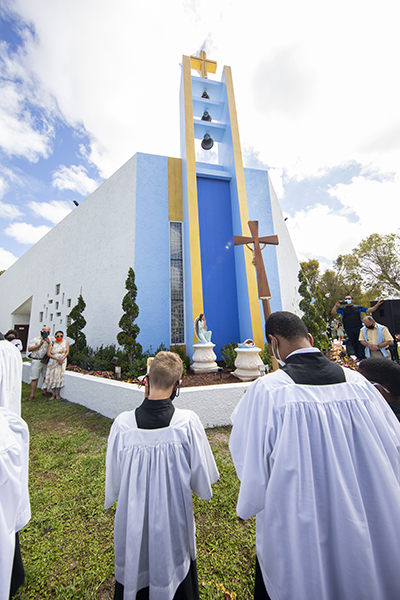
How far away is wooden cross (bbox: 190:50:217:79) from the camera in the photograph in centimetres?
950

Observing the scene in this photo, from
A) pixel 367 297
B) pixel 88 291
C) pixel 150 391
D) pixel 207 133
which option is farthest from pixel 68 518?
pixel 367 297

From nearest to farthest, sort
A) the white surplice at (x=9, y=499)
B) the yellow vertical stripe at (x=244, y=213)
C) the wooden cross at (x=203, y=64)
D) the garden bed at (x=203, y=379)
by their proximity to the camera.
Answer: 1. the white surplice at (x=9, y=499)
2. the garden bed at (x=203, y=379)
3. the yellow vertical stripe at (x=244, y=213)
4. the wooden cross at (x=203, y=64)

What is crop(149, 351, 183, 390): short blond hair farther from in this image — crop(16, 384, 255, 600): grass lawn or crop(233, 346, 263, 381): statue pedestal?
crop(233, 346, 263, 381): statue pedestal

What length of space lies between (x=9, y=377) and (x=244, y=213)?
7994 millimetres

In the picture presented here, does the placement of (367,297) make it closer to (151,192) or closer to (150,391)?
(151,192)

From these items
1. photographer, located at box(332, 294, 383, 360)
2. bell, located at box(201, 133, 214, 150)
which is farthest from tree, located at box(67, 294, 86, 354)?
photographer, located at box(332, 294, 383, 360)

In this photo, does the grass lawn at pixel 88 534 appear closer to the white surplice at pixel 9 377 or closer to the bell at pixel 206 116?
the white surplice at pixel 9 377

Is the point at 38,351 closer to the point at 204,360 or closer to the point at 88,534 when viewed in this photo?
the point at 204,360

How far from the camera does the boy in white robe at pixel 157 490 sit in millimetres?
1434

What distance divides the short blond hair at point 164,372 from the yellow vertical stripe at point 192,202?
5.90m

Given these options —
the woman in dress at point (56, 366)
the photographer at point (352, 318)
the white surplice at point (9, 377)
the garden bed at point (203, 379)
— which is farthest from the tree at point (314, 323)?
the woman in dress at point (56, 366)

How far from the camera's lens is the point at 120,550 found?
60.2 inches

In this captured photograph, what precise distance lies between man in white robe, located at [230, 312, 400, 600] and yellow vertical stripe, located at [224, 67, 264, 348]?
6.33 m

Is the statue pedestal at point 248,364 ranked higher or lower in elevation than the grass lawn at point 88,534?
higher
